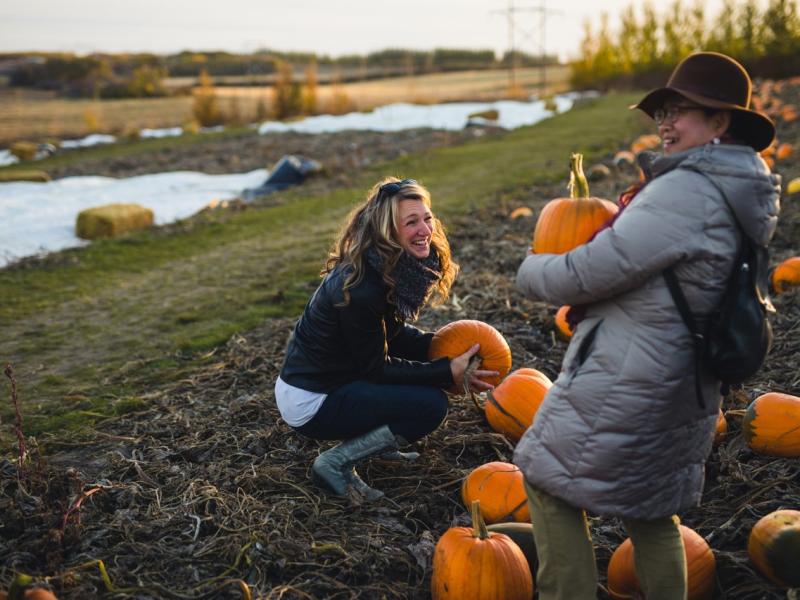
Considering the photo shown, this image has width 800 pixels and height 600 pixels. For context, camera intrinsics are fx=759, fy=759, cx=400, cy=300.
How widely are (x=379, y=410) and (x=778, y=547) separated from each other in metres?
1.68

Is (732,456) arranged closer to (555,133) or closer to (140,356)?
(140,356)

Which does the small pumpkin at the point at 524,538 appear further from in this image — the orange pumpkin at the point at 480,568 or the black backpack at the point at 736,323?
the black backpack at the point at 736,323

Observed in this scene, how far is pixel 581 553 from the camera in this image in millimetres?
2418

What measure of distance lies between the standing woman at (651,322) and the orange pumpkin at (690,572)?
11.5 inches

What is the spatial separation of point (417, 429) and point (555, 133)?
17823 millimetres

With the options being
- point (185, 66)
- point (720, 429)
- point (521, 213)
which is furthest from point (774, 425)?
point (185, 66)

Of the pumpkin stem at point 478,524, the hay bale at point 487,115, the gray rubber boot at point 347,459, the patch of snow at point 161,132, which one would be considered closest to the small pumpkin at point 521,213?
the gray rubber boot at point 347,459

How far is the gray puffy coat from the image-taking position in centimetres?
214

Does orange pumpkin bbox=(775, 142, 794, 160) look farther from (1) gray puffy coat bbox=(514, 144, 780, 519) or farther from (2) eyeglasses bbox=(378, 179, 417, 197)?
(1) gray puffy coat bbox=(514, 144, 780, 519)

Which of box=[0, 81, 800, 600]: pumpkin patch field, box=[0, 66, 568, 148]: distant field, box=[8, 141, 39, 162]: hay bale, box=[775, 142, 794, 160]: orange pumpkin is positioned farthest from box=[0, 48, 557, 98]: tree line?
box=[0, 81, 800, 600]: pumpkin patch field

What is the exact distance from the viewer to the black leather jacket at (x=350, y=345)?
3326 mm

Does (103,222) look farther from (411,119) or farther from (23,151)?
(411,119)

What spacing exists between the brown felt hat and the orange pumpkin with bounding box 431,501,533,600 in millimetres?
1521

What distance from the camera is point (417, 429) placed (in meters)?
3.53
